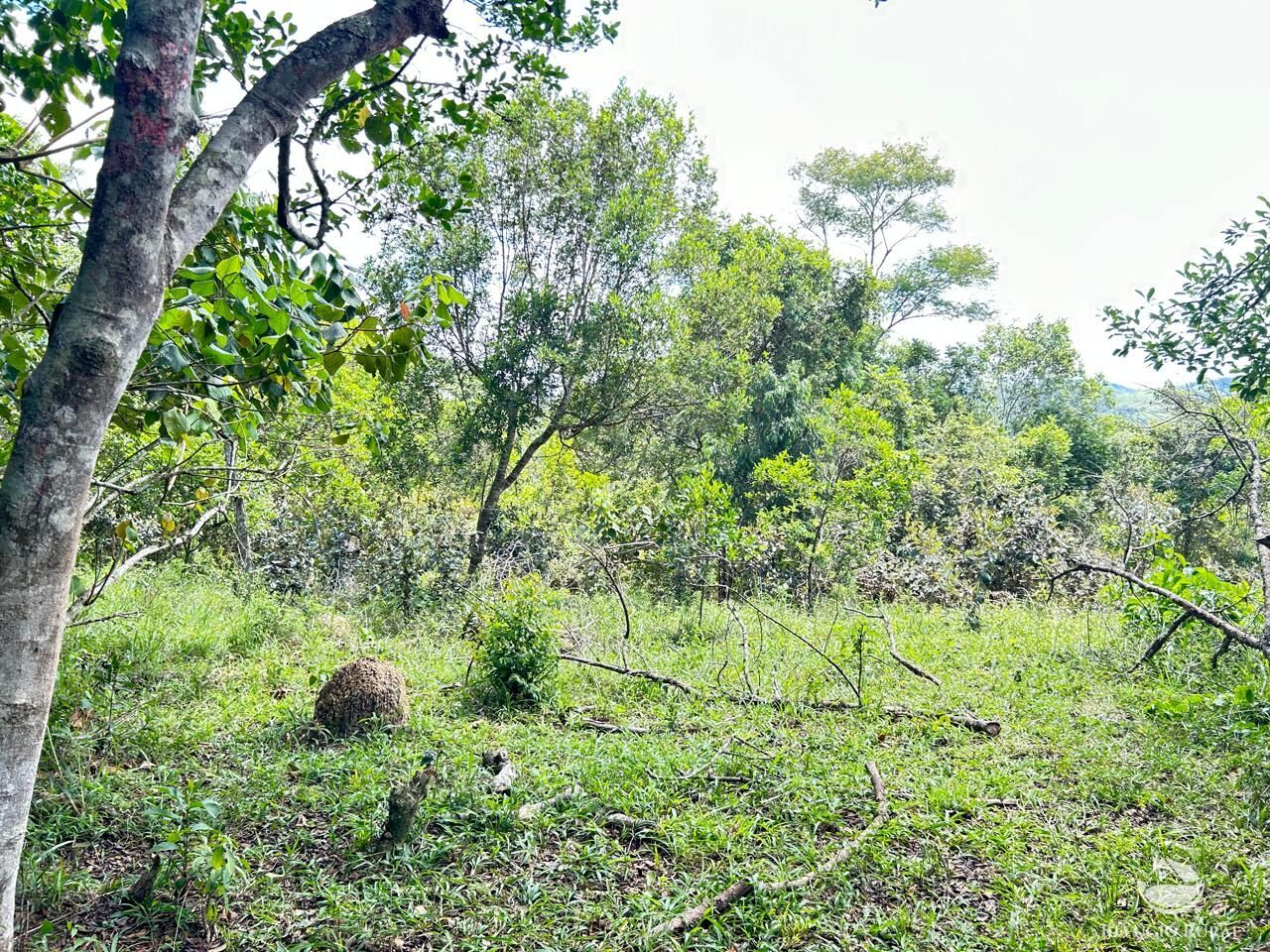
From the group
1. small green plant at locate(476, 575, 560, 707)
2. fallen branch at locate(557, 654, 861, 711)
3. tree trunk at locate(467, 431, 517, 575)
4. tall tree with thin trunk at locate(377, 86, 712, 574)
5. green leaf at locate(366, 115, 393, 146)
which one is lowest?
fallen branch at locate(557, 654, 861, 711)

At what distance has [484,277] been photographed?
29.4 ft

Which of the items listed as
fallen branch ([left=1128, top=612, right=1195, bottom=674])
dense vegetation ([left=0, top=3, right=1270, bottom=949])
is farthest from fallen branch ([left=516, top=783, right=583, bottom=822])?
fallen branch ([left=1128, top=612, right=1195, bottom=674])

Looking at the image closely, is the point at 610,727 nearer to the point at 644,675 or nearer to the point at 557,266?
the point at 644,675

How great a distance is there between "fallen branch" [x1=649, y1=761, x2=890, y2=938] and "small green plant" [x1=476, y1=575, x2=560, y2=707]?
2380 millimetres

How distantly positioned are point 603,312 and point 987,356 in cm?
1492

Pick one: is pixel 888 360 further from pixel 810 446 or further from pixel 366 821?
pixel 366 821

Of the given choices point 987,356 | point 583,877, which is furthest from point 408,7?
→ point 987,356

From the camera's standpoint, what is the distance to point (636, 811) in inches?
128

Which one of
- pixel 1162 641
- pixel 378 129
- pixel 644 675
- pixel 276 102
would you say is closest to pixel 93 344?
pixel 276 102

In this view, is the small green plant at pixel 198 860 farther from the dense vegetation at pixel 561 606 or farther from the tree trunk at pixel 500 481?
the tree trunk at pixel 500 481

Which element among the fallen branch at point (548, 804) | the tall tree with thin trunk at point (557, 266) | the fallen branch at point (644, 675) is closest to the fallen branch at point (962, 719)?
the fallen branch at point (644, 675)

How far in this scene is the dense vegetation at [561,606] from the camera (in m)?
2.13

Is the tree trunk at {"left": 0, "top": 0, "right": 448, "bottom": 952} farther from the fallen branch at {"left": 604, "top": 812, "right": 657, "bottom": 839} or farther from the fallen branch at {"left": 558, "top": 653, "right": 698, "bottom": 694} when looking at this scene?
the fallen branch at {"left": 558, "top": 653, "right": 698, "bottom": 694}

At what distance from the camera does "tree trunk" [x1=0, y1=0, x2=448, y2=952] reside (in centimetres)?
106
